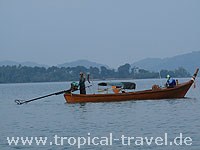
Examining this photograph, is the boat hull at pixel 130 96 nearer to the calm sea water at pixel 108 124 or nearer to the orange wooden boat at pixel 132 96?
the orange wooden boat at pixel 132 96

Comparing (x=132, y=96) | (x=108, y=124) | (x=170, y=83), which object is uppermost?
(x=170, y=83)

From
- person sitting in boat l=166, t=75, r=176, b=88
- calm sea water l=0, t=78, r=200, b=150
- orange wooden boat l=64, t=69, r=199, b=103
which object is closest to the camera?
calm sea water l=0, t=78, r=200, b=150

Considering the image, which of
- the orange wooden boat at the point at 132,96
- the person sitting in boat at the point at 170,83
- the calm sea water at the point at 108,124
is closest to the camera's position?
the calm sea water at the point at 108,124

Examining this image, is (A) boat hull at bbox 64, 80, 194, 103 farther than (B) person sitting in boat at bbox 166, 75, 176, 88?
No

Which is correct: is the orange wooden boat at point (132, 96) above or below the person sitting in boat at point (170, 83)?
below

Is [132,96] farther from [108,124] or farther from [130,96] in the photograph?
[108,124]

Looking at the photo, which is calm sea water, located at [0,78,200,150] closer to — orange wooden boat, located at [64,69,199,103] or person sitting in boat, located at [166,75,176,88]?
orange wooden boat, located at [64,69,199,103]

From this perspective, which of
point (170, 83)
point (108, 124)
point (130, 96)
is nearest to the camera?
point (108, 124)

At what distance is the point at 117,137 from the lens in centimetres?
2592

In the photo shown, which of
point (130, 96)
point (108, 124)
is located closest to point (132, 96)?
point (130, 96)

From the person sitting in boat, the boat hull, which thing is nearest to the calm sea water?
the boat hull

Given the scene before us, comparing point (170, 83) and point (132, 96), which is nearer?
point (132, 96)

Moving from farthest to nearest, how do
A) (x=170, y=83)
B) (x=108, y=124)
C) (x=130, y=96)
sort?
(x=170, y=83), (x=130, y=96), (x=108, y=124)

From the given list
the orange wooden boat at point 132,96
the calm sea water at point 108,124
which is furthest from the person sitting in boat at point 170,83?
the calm sea water at point 108,124
